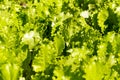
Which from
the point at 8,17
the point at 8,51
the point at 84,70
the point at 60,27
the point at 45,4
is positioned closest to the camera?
the point at 84,70

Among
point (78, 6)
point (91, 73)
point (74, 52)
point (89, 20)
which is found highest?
point (78, 6)

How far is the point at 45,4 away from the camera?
13.1 ft

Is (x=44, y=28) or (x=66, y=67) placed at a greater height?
(x=44, y=28)

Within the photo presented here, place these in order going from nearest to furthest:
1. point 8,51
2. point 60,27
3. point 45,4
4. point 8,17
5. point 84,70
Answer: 1. point 84,70
2. point 8,51
3. point 60,27
4. point 8,17
5. point 45,4

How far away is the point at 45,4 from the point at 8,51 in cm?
139

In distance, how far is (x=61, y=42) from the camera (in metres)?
3.01

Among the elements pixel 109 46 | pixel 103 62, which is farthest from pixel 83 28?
pixel 103 62

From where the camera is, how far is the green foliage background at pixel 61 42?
8.25 feet

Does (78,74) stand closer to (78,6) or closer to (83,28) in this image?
(83,28)

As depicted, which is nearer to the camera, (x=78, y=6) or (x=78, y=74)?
(x=78, y=74)

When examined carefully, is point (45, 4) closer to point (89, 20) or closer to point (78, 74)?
point (89, 20)

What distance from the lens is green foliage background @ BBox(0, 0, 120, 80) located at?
251 cm

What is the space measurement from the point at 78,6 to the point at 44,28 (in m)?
0.85

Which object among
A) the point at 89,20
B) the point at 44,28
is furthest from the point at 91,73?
the point at 89,20
